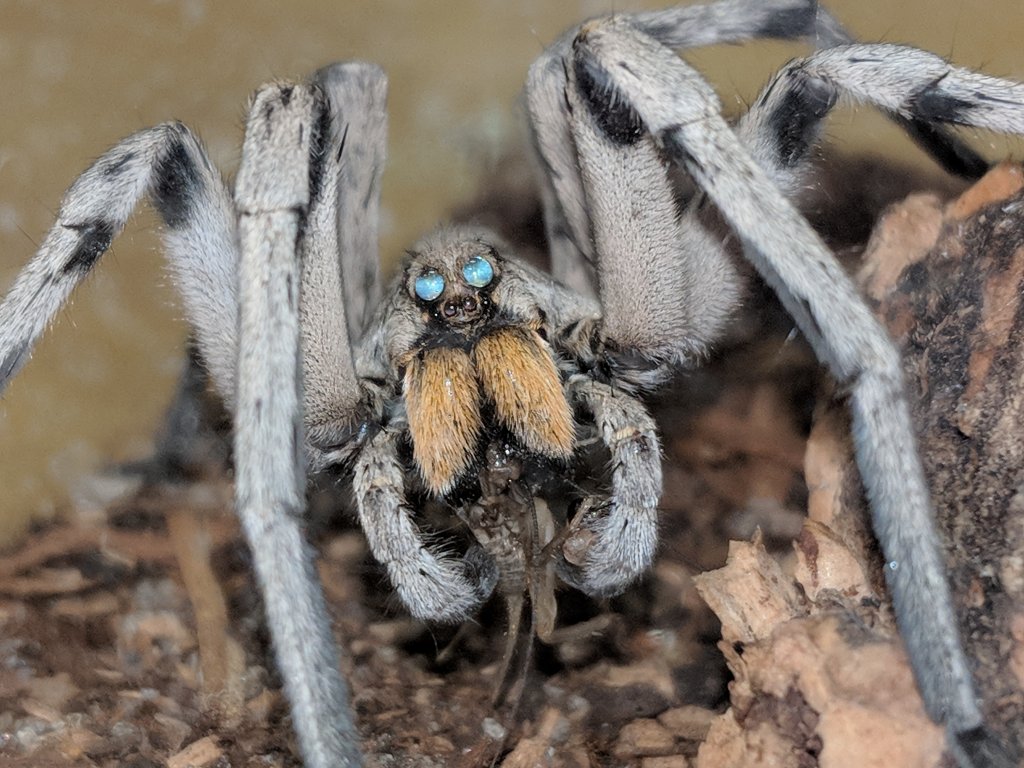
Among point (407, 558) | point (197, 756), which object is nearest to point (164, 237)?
point (407, 558)

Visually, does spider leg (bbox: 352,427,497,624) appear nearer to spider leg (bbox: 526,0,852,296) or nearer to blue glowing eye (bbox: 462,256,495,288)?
blue glowing eye (bbox: 462,256,495,288)

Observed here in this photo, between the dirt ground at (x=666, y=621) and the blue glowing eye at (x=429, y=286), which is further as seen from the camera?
the blue glowing eye at (x=429, y=286)

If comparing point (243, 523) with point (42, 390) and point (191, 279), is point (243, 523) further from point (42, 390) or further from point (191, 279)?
point (42, 390)

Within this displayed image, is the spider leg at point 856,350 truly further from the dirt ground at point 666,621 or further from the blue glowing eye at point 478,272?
the blue glowing eye at point 478,272

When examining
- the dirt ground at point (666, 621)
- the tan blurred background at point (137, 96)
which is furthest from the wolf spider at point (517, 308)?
the tan blurred background at point (137, 96)

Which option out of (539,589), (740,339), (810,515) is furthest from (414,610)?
(740,339)
